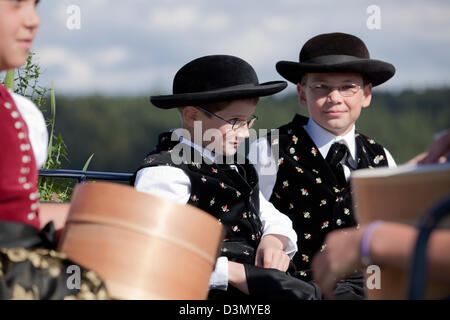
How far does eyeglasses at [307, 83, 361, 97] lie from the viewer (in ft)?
11.9

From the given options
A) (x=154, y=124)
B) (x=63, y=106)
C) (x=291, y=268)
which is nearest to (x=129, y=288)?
(x=291, y=268)

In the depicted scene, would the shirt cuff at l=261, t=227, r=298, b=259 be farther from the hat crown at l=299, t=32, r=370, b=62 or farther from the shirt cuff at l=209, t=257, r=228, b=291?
the hat crown at l=299, t=32, r=370, b=62

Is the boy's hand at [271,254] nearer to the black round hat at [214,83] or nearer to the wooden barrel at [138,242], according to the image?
the black round hat at [214,83]

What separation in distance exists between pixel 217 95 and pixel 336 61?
88 centimetres

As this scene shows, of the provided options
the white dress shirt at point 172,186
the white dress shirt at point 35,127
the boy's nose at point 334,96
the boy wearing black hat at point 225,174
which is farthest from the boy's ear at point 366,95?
the white dress shirt at point 35,127

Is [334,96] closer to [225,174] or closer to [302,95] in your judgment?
[302,95]

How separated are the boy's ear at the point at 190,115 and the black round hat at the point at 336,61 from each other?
0.76 metres

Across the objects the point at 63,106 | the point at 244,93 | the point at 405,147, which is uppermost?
the point at 244,93

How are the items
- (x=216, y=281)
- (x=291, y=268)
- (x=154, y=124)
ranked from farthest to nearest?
(x=154, y=124), (x=291, y=268), (x=216, y=281)

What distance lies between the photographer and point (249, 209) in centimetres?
323

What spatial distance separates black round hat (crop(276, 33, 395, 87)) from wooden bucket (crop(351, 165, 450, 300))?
201cm

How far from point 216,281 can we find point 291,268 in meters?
0.66

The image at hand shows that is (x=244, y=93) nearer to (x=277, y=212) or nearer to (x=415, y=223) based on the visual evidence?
(x=277, y=212)

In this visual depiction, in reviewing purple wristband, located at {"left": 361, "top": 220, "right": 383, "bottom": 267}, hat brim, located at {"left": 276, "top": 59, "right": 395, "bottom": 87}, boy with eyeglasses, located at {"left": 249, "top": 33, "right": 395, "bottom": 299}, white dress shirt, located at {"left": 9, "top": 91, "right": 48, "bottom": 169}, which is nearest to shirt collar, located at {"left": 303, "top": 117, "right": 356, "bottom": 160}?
boy with eyeglasses, located at {"left": 249, "top": 33, "right": 395, "bottom": 299}
